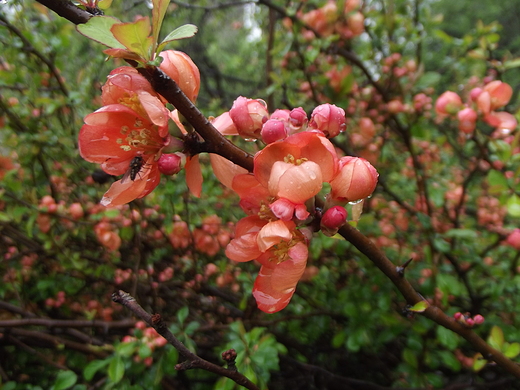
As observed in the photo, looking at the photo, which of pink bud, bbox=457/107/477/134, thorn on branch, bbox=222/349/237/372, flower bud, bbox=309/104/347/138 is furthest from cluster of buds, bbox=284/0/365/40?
thorn on branch, bbox=222/349/237/372

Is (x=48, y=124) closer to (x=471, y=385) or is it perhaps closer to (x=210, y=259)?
(x=210, y=259)

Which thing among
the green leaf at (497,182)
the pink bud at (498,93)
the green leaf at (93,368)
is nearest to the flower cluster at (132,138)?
the green leaf at (93,368)

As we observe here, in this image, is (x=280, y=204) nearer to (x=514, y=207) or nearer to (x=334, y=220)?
(x=334, y=220)

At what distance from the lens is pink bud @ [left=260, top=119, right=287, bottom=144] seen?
0.57 m

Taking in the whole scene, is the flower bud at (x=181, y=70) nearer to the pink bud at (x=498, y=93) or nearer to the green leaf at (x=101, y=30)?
the green leaf at (x=101, y=30)

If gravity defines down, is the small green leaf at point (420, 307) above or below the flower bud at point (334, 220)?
below

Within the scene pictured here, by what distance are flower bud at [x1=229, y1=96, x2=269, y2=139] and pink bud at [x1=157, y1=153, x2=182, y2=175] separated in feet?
0.45

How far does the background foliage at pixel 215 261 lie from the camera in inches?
50.9

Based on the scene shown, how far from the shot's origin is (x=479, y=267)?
1.45 m

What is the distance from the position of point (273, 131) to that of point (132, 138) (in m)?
0.24

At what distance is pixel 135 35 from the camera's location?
0.43 metres

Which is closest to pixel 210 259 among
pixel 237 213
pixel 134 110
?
pixel 237 213

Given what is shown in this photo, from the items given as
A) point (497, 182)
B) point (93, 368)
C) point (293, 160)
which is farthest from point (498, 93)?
point (93, 368)

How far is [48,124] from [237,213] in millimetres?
985
